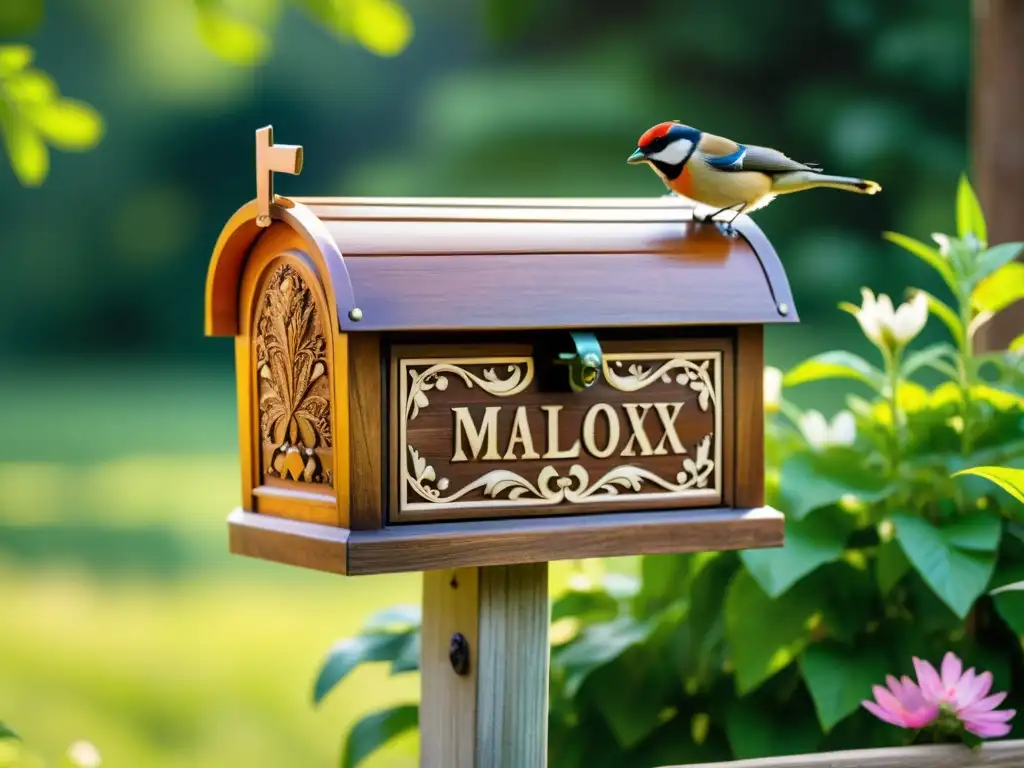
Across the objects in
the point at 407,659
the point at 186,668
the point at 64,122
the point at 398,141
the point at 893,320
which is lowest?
the point at 186,668

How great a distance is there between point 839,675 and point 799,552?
190mm

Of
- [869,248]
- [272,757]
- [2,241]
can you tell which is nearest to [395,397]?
[272,757]

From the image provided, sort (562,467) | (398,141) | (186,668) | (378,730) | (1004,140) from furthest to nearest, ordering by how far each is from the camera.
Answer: (398,141) → (186,668) → (1004,140) → (378,730) → (562,467)

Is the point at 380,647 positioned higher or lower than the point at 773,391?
lower

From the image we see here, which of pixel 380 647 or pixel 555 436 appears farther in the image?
pixel 380 647

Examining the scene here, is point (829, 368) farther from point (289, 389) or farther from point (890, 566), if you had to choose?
point (289, 389)

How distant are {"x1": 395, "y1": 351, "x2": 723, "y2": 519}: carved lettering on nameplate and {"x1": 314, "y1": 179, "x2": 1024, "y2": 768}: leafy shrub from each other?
440 mm

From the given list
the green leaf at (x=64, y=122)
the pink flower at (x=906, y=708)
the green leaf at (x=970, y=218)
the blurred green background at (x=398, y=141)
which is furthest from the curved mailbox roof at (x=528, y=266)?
the blurred green background at (x=398, y=141)

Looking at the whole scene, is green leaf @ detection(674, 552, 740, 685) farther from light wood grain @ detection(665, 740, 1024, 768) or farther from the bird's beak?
the bird's beak

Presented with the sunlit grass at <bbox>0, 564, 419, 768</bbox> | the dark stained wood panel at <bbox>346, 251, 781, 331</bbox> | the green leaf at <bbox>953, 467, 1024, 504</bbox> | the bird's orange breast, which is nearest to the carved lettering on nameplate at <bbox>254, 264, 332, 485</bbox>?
the dark stained wood panel at <bbox>346, 251, 781, 331</bbox>

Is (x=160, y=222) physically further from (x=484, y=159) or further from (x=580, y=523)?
(x=580, y=523)

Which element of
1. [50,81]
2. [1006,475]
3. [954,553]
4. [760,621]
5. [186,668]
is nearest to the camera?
[1006,475]

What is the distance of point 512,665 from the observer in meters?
1.63

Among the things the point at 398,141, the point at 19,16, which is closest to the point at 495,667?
the point at 19,16
